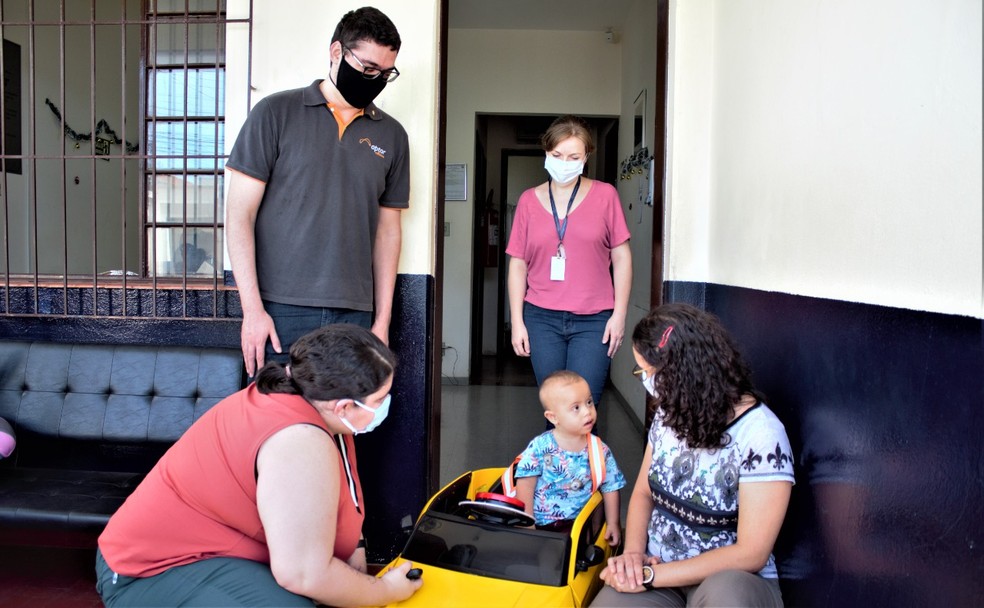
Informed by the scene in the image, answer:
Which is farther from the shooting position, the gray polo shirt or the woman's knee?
the gray polo shirt

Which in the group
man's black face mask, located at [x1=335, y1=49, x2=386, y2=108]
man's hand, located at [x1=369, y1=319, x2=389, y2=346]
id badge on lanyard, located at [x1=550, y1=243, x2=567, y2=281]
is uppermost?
man's black face mask, located at [x1=335, y1=49, x2=386, y2=108]

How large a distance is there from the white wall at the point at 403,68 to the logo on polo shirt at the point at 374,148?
0.29 meters

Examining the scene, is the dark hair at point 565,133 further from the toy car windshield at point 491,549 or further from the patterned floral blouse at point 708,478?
the toy car windshield at point 491,549

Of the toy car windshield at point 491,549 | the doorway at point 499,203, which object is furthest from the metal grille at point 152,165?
the doorway at point 499,203

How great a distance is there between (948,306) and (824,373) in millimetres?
516

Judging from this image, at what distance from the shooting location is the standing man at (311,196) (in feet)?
7.16

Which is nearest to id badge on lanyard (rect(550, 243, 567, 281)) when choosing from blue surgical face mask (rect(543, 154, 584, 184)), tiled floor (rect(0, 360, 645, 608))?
blue surgical face mask (rect(543, 154, 584, 184))

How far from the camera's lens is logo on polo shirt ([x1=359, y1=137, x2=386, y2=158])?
92.8 inches

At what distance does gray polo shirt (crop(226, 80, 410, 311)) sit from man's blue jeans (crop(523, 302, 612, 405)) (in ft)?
2.08

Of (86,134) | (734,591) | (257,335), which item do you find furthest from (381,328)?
(86,134)

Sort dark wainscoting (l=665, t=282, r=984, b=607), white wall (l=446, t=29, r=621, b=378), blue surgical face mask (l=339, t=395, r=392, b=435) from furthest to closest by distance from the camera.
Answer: white wall (l=446, t=29, r=621, b=378)
blue surgical face mask (l=339, t=395, r=392, b=435)
dark wainscoting (l=665, t=282, r=984, b=607)

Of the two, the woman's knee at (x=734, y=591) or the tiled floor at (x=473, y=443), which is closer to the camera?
the woman's knee at (x=734, y=591)

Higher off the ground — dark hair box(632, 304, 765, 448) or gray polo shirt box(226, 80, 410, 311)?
gray polo shirt box(226, 80, 410, 311)

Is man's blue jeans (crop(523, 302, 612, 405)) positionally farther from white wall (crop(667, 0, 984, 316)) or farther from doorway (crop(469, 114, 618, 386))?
doorway (crop(469, 114, 618, 386))
